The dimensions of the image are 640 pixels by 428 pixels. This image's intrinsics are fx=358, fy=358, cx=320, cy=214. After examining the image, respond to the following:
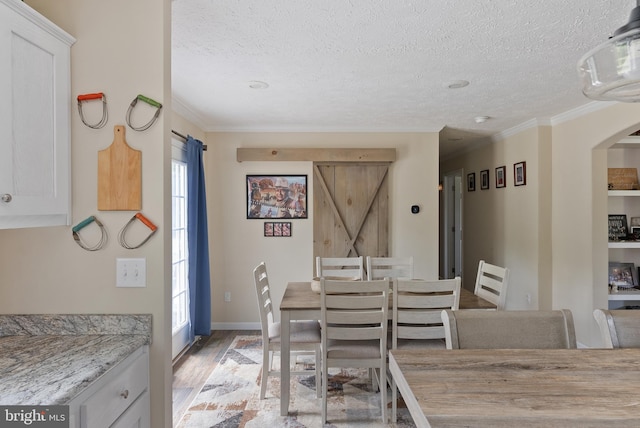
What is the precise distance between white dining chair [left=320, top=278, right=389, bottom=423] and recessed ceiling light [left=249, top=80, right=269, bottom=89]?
1.60 m

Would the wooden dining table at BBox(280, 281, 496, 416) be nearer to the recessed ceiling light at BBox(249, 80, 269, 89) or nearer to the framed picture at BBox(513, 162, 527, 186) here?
the recessed ceiling light at BBox(249, 80, 269, 89)

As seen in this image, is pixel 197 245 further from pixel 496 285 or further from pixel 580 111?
pixel 580 111

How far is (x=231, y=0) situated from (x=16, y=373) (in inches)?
67.1

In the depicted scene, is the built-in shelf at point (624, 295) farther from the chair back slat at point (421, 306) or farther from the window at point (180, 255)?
the window at point (180, 255)

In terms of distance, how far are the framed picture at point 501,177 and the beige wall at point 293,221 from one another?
110cm

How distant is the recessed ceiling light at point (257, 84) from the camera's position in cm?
277

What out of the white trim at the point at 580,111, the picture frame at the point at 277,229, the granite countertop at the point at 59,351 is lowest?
the granite countertop at the point at 59,351

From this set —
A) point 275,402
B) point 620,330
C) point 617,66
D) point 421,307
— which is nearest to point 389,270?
point 421,307

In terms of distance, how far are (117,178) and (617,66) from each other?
181 cm

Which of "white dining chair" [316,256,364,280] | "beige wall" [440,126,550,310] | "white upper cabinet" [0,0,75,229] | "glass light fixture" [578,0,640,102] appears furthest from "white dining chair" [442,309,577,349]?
"beige wall" [440,126,550,310]

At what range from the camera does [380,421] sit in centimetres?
240

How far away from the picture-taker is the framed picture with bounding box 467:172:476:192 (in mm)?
5633

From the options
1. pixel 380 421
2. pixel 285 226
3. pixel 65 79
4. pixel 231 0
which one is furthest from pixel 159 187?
pixel 285 226

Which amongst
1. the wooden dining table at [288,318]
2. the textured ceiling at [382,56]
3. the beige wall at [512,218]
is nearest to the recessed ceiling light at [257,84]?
the textured ceiling at [382,56]
